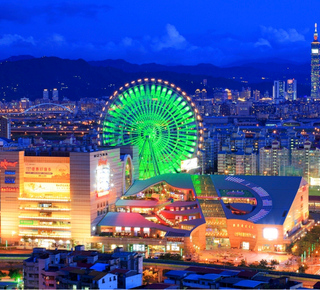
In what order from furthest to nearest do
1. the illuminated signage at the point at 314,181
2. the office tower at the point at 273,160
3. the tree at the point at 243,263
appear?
the office tower at the point at 273,160 → the illuminated signage at the point at 314,181 → the tree at the point at 243,263

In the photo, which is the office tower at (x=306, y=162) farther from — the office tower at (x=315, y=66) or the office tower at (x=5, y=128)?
the office tower at (x=315, y=66)

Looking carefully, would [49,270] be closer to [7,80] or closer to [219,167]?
[219,167]

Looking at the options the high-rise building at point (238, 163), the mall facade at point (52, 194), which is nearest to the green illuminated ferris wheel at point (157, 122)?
the mall facade at point (52, 194)

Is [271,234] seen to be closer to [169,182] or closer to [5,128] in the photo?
[169,182]

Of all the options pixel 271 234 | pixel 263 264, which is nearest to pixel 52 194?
pixel 271 234

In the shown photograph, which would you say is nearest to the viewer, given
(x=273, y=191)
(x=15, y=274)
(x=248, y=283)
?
(x=248, y=283)
